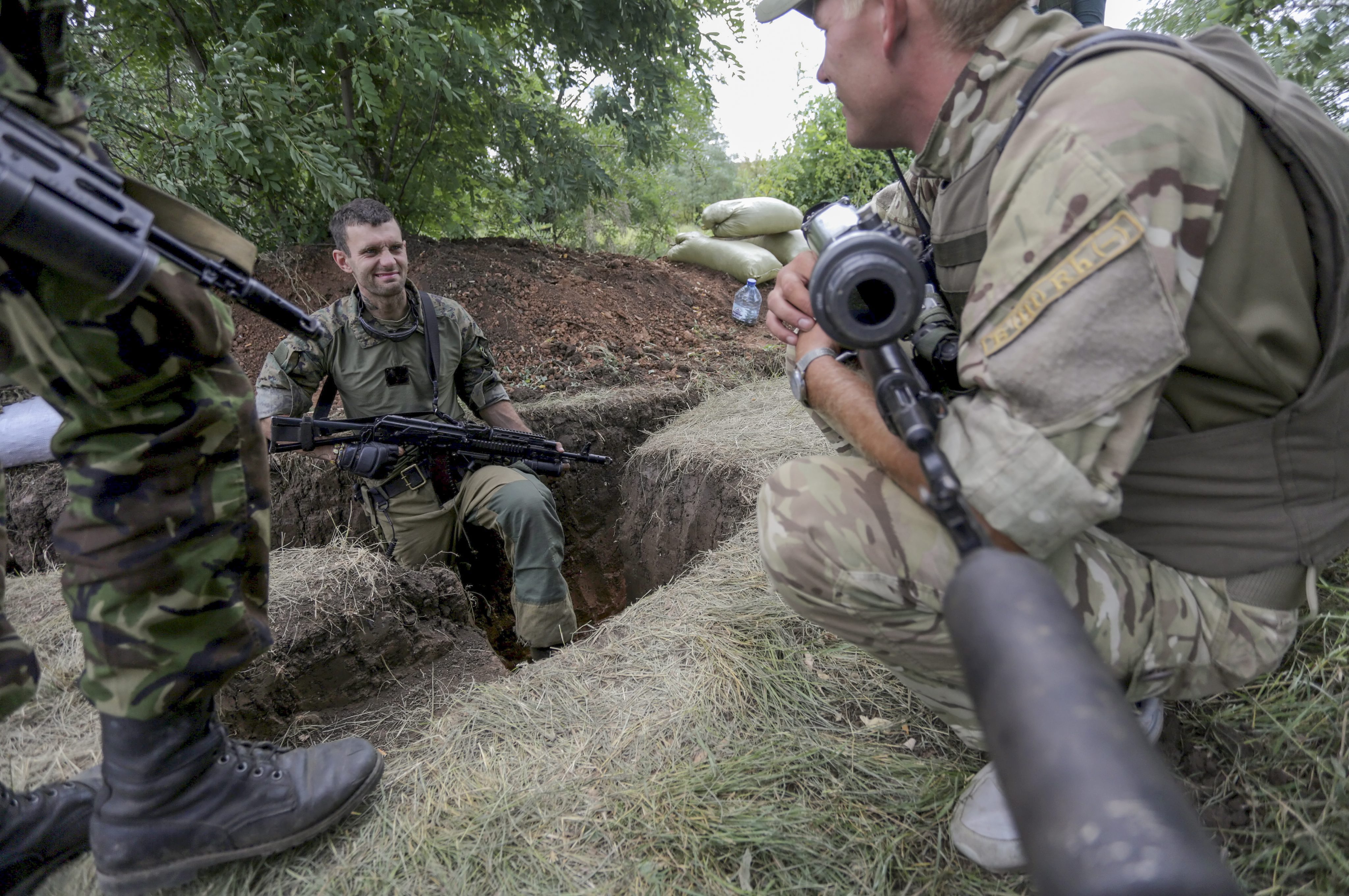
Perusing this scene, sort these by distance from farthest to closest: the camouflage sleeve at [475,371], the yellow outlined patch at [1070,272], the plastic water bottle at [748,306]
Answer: the plastic water bottle at [748,306] < the camouflage sleeve at [475,371] < the yellow outlined patch at [1070,272]

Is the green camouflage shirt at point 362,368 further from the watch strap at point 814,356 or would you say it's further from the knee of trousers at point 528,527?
the watch strap at point 814,356

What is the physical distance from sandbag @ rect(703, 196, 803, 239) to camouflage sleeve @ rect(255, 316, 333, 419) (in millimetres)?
5153

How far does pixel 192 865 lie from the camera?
58.8 inches

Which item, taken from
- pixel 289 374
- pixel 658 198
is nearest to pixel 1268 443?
pixel 289 374

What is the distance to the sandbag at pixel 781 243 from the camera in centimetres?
792

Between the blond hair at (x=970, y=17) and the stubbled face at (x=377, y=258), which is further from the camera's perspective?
the stubbled face at (x=377, y=258)

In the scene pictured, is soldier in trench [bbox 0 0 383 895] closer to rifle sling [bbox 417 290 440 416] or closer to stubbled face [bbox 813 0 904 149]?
stubbled face [bbox 813 0 904 149]

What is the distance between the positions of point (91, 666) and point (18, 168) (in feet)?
3.11

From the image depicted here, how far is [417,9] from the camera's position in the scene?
4.25 m

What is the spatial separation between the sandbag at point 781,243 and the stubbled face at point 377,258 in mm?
5069

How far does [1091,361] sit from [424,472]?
3.27 m

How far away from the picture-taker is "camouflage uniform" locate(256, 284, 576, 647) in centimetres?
338

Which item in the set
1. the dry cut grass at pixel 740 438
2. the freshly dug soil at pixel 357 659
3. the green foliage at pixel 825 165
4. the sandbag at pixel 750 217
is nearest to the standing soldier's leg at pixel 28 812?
the freshly dug soil at pixel 357 659

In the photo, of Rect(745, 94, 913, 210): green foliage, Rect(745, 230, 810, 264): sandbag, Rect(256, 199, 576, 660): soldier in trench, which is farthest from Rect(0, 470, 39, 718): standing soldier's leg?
Rect(745, 94, 913, 210): green foliage
